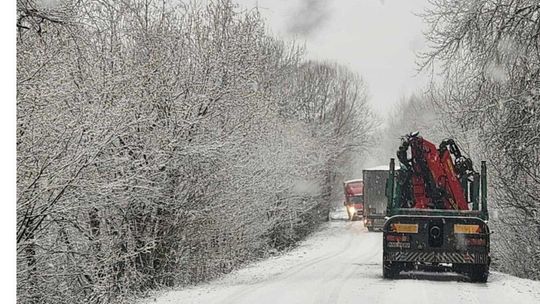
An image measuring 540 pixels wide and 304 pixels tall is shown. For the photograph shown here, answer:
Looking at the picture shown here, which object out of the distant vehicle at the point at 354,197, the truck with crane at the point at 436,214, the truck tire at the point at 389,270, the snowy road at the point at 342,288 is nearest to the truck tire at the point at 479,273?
the truck with crane at the point at 436,214

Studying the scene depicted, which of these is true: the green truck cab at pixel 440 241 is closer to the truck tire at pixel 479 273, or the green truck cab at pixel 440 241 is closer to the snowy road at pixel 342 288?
the truck tire at pixel 479 273

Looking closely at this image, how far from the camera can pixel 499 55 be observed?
955 centimetres

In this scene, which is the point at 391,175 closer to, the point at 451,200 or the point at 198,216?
the point at 451,200

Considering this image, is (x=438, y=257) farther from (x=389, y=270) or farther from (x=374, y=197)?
(x=374, y=197)

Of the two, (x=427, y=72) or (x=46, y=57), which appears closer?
(x=46, y=57)

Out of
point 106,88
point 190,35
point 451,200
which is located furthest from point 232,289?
point 190,35

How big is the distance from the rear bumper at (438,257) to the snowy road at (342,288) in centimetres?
26

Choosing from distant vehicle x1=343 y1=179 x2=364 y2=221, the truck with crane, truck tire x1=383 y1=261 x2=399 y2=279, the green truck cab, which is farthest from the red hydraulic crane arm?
distant vehicle x1=343 y1=179 x2=364 y2=221

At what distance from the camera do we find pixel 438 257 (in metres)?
9.95

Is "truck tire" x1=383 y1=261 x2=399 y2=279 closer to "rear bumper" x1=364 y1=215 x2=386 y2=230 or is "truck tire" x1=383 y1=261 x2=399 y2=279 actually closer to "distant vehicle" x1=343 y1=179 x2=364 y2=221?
"rear bumper" x1=364 y1=215 x2=386 y2=230

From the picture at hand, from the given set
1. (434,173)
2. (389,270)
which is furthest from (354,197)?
(389,270)

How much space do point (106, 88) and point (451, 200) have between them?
4.92 metres

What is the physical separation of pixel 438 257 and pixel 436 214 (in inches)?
20.7

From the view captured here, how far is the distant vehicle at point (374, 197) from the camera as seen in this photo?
84.9 ft
